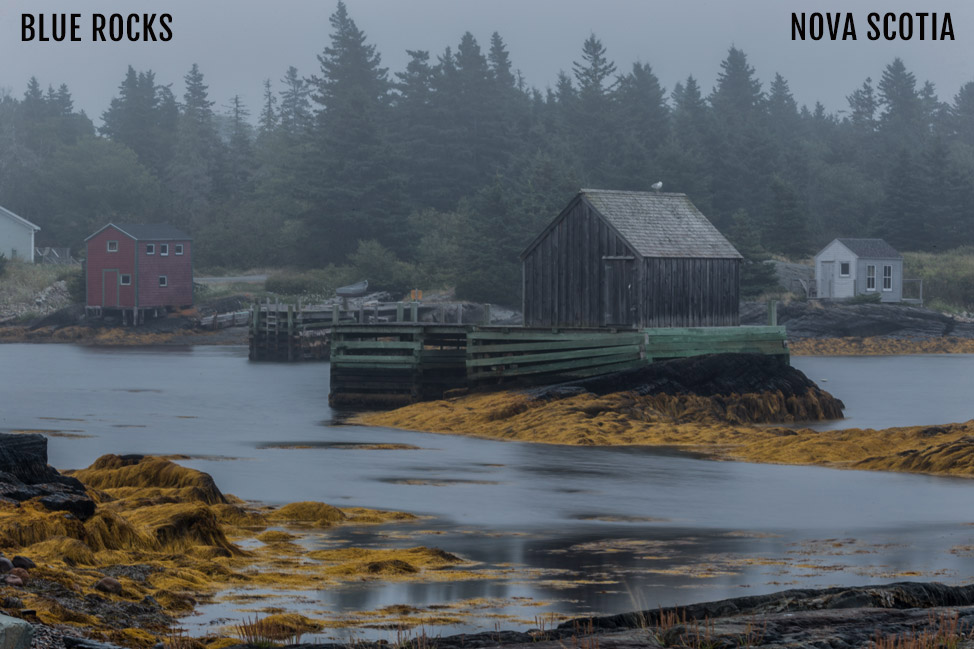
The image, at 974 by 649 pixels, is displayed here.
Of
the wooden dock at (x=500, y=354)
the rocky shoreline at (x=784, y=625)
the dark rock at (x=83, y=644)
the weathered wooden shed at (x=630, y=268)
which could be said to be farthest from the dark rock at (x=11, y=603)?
the weathered wooden shed at (x=630, y=268)

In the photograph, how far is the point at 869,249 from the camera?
8469 centimetres

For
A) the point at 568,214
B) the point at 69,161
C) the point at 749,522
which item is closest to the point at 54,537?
the point at 749,522

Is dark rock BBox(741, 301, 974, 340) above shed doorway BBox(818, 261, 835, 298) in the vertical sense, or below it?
below

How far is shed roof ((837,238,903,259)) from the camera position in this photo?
84.1 meters

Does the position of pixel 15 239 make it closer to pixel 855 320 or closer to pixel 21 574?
pixel 855 320

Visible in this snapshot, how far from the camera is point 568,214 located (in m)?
41.4

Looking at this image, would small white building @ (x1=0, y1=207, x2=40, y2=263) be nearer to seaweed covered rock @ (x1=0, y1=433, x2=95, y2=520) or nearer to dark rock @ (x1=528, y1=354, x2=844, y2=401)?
dark rock @ (x1=528, y1=354, x2=844, y2=401)

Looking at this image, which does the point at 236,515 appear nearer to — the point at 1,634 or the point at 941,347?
the point at 1,634

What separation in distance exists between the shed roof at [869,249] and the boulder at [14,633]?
260 feet

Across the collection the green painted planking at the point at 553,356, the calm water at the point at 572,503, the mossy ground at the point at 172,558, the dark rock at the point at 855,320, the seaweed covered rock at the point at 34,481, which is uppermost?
the dark rock at the point at 855,320

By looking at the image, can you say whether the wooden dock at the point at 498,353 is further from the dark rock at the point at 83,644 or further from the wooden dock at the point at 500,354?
the dark rock at the point at 83,644

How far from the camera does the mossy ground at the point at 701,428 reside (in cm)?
2619

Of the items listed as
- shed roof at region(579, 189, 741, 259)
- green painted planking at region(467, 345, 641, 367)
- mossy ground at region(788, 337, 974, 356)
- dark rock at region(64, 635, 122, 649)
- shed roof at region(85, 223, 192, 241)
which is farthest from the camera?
shed roof at region(85, 223, 192, 241)

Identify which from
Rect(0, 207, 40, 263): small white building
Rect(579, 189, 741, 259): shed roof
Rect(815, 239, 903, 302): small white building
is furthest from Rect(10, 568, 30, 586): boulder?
Rect(0, 207, 40, 263): small white building
